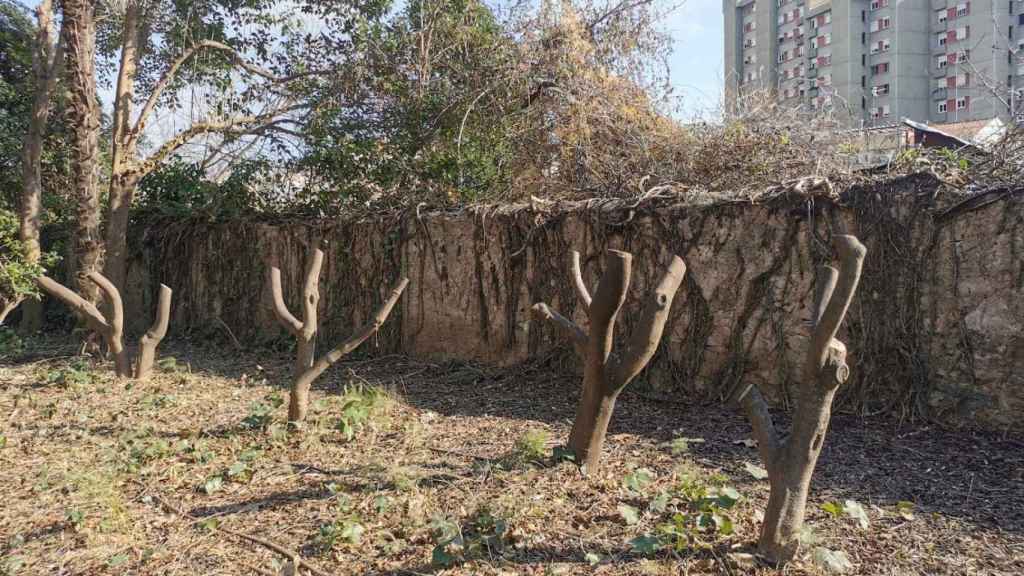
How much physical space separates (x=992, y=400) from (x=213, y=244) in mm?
8059

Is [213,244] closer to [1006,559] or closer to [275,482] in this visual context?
[275,482]

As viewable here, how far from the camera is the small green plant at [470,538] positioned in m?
2.41

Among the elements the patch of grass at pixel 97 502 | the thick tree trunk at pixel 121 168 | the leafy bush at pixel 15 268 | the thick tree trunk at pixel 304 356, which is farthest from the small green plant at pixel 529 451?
the thick tree trunk at pixel 121 168

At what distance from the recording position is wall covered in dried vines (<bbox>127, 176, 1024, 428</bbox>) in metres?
3.80

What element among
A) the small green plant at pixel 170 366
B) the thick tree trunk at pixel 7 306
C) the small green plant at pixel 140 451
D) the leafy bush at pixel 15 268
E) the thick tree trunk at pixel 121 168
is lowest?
the small green plant at pixel 140 451

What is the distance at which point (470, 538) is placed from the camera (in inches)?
101

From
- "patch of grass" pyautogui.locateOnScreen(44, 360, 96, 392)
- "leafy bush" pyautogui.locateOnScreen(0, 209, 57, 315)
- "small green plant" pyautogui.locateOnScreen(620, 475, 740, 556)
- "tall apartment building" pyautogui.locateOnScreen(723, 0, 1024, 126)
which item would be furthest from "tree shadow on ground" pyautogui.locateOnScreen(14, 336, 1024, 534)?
"tall apartment building" pyautogui.locateOnScreen(723, 0, 1024, 126)

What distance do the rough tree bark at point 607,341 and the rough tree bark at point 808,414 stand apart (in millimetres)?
532

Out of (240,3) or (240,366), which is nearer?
(240,366)

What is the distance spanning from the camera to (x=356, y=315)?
7.09 metres

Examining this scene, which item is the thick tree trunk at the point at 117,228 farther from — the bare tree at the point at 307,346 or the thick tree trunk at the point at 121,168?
the bare tree at the point at 307,346

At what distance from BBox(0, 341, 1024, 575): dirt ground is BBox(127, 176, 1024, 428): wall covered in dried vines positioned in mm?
334

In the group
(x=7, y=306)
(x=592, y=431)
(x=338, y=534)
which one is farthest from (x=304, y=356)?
(x=7, y=306)

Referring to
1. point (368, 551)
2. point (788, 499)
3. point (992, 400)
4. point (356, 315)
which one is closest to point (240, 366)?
point (356, 315)
